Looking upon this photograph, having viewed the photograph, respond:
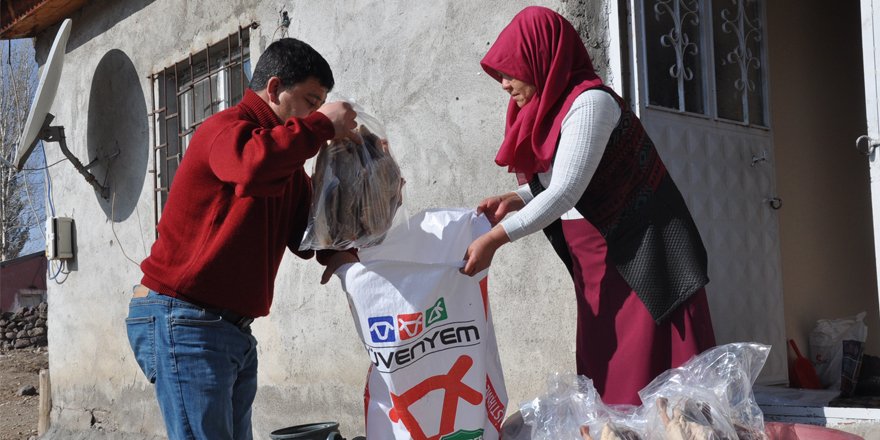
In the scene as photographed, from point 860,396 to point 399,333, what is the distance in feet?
6.55

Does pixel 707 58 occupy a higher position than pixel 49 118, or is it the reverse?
pixel 49 118

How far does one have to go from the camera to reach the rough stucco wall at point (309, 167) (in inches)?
154

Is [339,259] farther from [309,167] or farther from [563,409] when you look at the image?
[309,167]

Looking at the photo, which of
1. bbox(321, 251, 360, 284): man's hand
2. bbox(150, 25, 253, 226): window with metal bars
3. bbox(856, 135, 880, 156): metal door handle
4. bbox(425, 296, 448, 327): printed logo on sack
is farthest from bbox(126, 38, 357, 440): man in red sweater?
bbox(150, 25, 253, 226): window with metal bars

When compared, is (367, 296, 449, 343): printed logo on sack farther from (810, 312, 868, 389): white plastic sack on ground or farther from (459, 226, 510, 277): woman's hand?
(810, 312, 868, 389): white plastic sack on ground

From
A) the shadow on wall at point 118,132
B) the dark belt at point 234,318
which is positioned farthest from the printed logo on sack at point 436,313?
the shadow on wall at point 118,132

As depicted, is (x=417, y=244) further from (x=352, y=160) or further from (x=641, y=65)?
(x=641, y=65)

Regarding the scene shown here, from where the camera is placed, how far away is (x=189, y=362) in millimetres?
2352

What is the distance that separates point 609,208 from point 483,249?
1.26 feet

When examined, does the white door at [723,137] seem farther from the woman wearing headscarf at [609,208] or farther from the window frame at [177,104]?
the window frame at [177,104]

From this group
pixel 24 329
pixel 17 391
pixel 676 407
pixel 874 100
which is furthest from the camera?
pixel 24 329

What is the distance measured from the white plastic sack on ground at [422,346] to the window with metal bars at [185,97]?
3826mm

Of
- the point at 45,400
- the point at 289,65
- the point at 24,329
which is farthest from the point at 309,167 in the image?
the point at 24,329

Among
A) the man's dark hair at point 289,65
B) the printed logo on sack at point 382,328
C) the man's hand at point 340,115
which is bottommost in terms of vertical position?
the printed logo on sack at point 382,328
